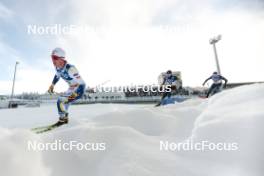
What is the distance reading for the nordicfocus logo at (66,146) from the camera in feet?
5.79

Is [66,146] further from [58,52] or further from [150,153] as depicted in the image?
[58,52]

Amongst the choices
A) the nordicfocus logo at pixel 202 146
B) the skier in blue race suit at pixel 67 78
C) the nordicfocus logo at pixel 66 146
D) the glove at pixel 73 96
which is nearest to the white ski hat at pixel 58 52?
the skier in blue race suit at pixel 67 78

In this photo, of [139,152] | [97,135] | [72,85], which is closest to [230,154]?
[139,152]

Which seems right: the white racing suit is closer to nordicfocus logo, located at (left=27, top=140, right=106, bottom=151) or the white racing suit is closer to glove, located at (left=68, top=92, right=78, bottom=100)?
glove, located at (left=68, top=92, right=78, bottom=100)

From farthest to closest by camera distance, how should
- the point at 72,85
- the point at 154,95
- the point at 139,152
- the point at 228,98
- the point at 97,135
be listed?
the point at 154,95, the point at 72,85, the point at 228,98, the point at 97,135, the point at 139,152

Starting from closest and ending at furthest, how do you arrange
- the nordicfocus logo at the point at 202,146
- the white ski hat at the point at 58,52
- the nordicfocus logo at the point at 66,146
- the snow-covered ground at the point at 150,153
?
the snow-covered ground at the point at 150,153 → the nordicfocus logo at the point at 202,146 → the nordicfocus logo at the point at 66,146 → the white ski hat at the point at 58,52

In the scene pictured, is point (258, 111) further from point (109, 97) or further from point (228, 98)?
point (109, 97)

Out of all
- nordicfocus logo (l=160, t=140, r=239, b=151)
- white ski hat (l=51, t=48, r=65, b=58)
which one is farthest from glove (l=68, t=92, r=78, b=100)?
nordicfocus logo (l=160, t=140, r=239, b=151)

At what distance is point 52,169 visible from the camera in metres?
1.50

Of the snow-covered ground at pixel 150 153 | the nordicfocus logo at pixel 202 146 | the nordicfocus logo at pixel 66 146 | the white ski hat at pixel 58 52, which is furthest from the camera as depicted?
the white ski hat at pixel 58 52

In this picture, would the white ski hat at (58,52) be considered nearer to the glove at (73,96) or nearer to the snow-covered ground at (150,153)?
the glove at (73,96)

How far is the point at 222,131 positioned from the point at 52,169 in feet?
4.77

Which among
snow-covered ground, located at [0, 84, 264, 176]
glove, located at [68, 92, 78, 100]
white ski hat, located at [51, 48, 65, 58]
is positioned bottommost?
snow-covered ground, located at [0, 84, 264, 176]

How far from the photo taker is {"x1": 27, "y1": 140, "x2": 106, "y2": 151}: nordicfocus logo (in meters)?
1.77
